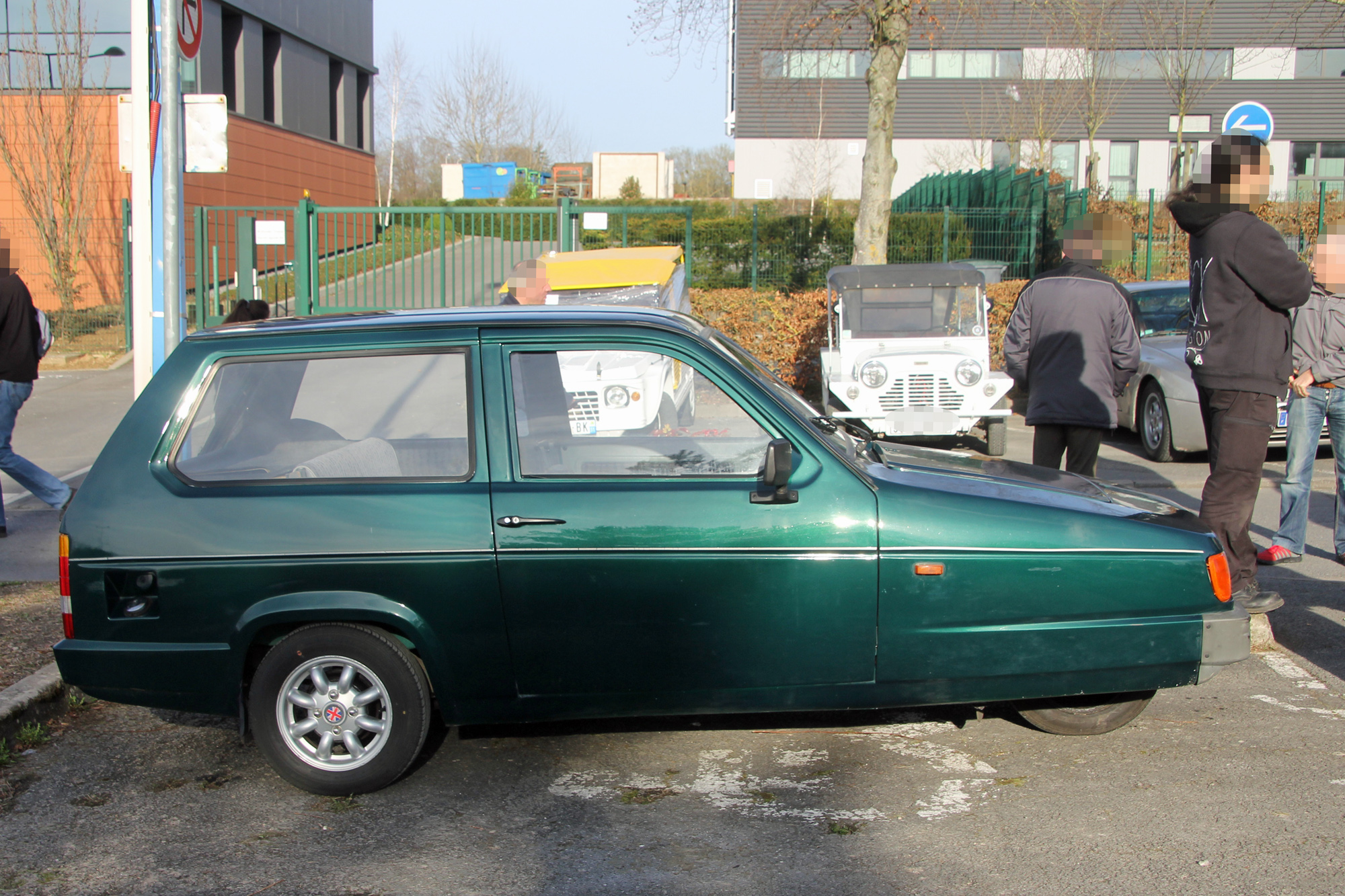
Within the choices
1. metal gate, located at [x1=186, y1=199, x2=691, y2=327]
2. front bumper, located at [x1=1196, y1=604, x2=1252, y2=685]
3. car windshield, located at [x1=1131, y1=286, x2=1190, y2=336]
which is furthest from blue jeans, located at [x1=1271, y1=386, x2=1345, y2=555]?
metal gate, located at [x1=186, y1=199, x2=691, y2=327]

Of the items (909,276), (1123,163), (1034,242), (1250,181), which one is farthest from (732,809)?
(1123,163)

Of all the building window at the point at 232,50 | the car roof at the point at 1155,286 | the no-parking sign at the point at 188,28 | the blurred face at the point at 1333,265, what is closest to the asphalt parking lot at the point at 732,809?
the blurred face at the point at 1333,265

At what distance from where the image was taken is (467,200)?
116ft

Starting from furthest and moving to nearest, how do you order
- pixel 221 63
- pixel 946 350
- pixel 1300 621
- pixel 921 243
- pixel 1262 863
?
1. pixel 221 63
2. pixel 921 243
3. pixel 946 350
4. pixel 1300 621
5. pixel 1262 863

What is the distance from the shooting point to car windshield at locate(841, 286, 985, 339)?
1086cm

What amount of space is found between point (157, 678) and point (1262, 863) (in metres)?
3.64

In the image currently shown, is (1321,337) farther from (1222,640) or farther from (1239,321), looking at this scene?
(1222,640)

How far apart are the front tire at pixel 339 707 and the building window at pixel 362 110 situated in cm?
2855

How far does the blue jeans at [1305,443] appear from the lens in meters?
6.61

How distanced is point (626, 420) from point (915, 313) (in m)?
7.48

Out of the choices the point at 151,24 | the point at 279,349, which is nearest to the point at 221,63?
the point at 151,24

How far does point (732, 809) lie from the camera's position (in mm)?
3787

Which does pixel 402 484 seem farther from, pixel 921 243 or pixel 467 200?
pixel 467 200

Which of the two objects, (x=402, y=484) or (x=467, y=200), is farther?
(x=467, y=200)
